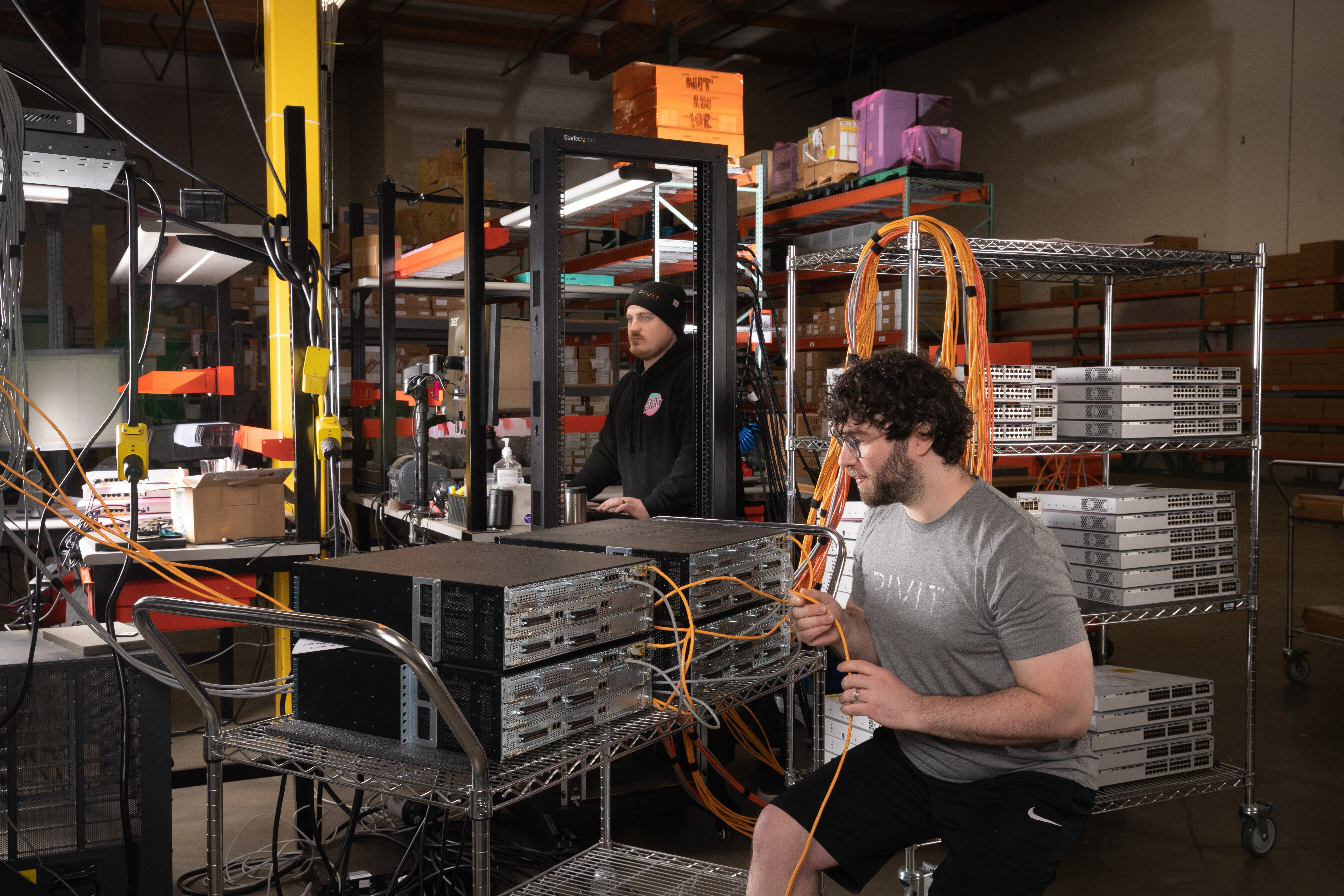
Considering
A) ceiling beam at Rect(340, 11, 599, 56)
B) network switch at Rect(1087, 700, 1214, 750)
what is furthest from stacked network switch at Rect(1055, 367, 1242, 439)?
ceiling beam at Rect(340, 11, 599, 56)

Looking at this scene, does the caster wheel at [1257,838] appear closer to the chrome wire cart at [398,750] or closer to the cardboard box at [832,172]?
the chrome wire cart at [398,750]

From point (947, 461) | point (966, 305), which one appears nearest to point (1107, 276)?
point (966, 305)

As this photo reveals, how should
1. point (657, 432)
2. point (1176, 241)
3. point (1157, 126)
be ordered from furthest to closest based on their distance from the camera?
point (1157, 126) < point (1176, 241) < point (657, 432)

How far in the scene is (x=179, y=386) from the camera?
569cm

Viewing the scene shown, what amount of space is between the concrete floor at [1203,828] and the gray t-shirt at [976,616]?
1173 millimetres

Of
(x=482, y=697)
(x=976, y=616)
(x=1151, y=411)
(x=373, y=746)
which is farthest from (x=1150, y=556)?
(x=373, y=746)

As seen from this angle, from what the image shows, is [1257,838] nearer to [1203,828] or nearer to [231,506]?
[1203,828]

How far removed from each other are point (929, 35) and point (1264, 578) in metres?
9.65

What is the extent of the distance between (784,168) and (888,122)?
1.41m

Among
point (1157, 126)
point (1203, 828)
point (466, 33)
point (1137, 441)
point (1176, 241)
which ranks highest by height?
point (466, 33)

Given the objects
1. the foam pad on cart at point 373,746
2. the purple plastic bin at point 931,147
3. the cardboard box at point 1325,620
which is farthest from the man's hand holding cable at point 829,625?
the purple plastic bin at point 931,147

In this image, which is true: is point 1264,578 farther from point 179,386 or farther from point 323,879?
point 179,386

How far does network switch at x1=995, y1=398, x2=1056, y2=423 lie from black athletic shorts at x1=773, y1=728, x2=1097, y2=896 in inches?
51.6

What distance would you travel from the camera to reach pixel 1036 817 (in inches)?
74.0
